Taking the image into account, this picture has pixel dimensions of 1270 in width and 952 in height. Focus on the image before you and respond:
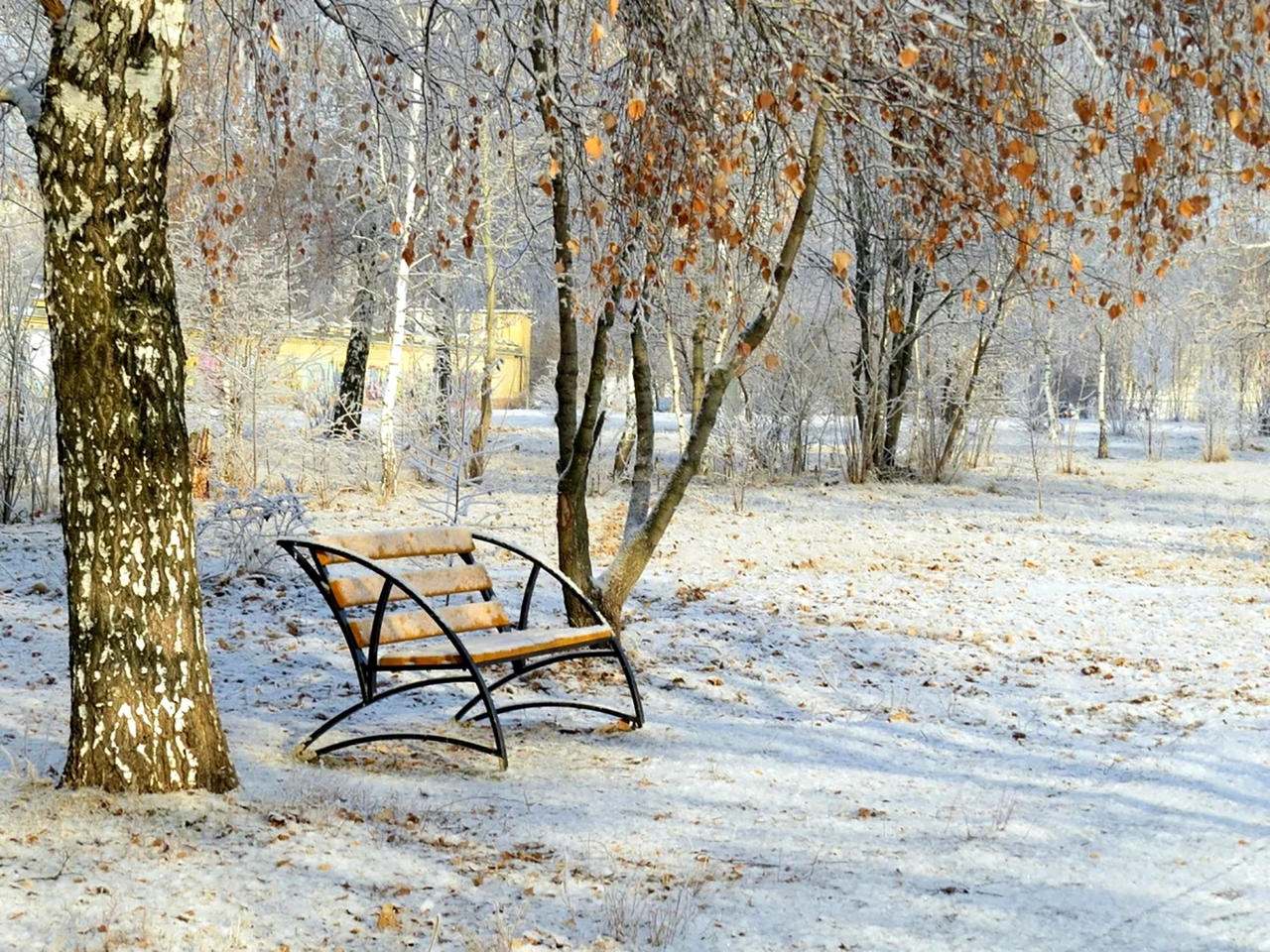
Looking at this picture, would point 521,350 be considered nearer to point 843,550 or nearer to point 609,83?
point 843,550

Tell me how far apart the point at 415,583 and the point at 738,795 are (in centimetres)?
156

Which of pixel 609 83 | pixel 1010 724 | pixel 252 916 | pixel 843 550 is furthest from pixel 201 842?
pixel 843 550

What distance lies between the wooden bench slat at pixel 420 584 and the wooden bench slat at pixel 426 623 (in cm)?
9

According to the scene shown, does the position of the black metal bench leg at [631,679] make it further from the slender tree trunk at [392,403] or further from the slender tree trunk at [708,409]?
the slender tree trunk at [392,403]

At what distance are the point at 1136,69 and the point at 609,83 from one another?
224 cm

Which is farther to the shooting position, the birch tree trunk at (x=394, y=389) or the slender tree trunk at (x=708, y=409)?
the birch tree trunk at (x=394, y=389)

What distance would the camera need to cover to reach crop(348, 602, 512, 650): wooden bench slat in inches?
206

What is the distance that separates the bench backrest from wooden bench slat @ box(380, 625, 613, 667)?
5.5 inches

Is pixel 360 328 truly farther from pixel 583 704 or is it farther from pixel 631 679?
pixel 631 679

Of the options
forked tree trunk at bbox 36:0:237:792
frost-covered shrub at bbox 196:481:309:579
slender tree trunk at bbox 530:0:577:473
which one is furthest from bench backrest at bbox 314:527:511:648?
frost-covered shrub at bbox 196:481:309:579

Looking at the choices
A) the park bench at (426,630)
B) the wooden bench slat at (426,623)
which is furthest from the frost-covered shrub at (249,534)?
the wooden bench slat at (426,623)

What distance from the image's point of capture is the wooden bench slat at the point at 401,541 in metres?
5.32

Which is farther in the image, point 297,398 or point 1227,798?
point 297,398

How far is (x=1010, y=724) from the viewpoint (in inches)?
255
